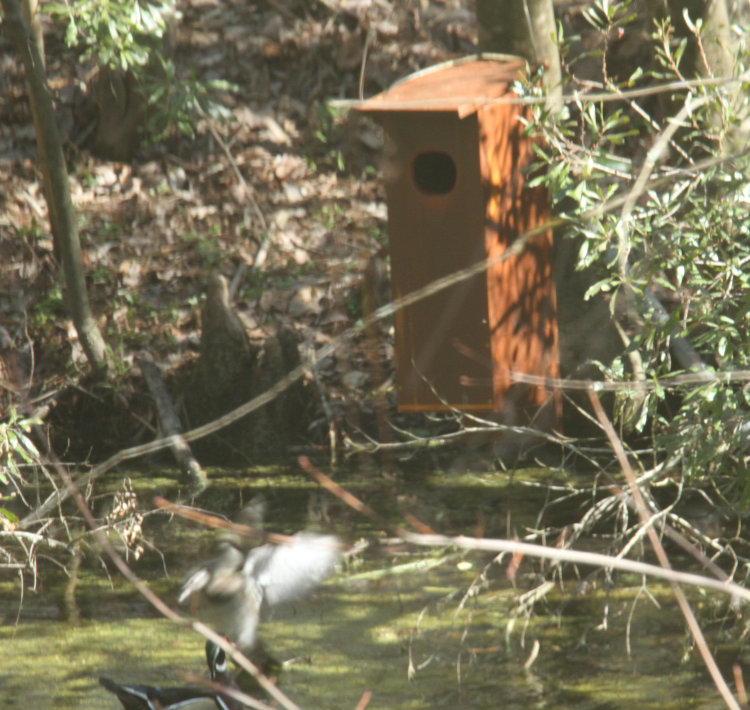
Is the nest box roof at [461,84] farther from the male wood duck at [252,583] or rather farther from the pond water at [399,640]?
the male wood duck at [252,583]

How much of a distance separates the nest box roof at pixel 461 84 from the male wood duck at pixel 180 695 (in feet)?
6.18

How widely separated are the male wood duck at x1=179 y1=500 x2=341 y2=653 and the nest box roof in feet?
5.02

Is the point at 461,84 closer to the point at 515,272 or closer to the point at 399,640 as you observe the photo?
the point at 515,272

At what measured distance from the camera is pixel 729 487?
349cm

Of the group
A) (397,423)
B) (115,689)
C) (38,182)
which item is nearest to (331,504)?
(397,423)

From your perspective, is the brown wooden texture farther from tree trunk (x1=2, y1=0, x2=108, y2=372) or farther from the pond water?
tree trunk (x1=2, y1=0, x2=108, y2=372)

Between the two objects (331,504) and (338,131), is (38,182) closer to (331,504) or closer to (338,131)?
(338,131)

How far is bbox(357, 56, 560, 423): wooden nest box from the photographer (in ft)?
14.2

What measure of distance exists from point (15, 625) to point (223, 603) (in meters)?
0.90

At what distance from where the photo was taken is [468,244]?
4.39 metres

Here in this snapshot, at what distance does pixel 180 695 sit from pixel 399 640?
2.95 feet

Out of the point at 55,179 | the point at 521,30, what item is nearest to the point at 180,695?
the point at 521,30

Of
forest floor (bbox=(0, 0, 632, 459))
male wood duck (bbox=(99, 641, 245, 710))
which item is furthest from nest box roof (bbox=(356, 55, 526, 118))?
forest floor (bbox=(0, 0, 632, 459))

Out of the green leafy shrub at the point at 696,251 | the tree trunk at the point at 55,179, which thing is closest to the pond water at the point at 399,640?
the green leafy shrub at the point at 696,251
